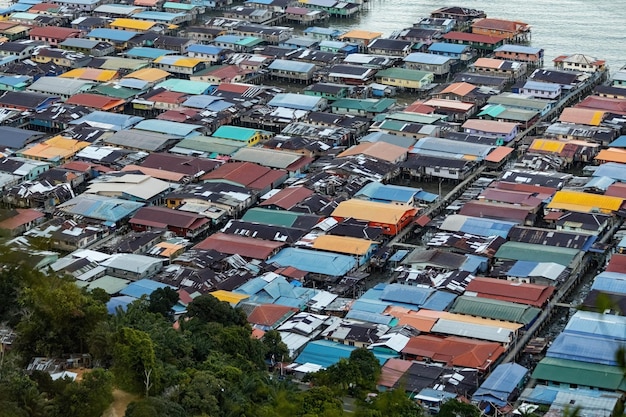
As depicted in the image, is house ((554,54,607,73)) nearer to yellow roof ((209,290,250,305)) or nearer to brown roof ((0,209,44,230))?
yellow roof ((209,290,250,305))

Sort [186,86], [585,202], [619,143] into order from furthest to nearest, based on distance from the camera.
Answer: [186,86] → [619,143] → [585,202]

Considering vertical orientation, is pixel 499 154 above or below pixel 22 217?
below

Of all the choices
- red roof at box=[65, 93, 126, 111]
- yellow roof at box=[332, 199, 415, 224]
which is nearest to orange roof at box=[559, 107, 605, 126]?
yellow roof at box=[332, 199, 415, 224]

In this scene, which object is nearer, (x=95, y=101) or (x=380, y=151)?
(x=380, y=151)

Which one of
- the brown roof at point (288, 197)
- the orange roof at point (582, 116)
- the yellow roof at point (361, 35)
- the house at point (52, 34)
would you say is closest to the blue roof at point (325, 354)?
the brown roof at point (288, 197)

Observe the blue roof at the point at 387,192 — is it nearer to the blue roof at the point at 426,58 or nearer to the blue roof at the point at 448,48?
the blue roof at the point at 426,58

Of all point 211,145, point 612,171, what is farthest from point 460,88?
point 211,145

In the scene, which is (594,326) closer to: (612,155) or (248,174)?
(612,155)
